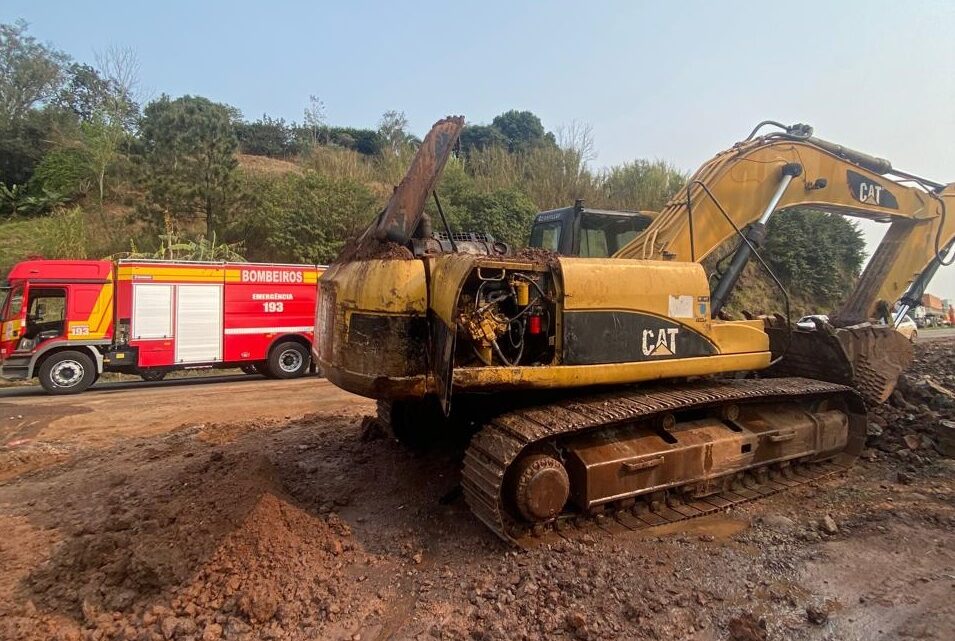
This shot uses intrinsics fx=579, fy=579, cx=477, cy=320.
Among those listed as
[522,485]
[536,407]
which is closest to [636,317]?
[536,407]

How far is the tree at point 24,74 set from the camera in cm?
3088

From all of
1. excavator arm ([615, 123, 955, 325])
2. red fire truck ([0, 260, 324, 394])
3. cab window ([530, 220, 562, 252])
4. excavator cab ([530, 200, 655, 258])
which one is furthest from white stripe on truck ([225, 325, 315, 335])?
excavator arm ([615, 123, 955, 325])

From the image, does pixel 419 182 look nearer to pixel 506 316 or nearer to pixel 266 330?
pixel 506 316

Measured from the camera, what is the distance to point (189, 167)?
21375mm

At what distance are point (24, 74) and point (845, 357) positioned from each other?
40814 mm

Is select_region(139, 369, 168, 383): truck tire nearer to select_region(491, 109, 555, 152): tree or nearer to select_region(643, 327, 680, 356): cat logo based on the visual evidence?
select_region(643, 327, 680, 356): cat logo

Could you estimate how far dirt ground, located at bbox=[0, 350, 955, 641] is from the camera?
2990mm

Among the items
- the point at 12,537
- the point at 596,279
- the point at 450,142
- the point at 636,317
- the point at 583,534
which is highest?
the point at 450,142

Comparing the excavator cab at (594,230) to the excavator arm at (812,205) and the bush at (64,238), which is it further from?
the bush at (64,238)

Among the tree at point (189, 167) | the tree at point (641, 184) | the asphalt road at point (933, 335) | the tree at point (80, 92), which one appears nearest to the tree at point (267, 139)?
the tree at point (80, 92)

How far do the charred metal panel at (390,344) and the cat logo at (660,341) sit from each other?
1623 mm

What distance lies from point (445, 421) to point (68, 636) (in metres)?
3.00

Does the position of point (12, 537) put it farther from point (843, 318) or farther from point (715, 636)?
point (843, 318)

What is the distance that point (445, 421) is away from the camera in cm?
526
